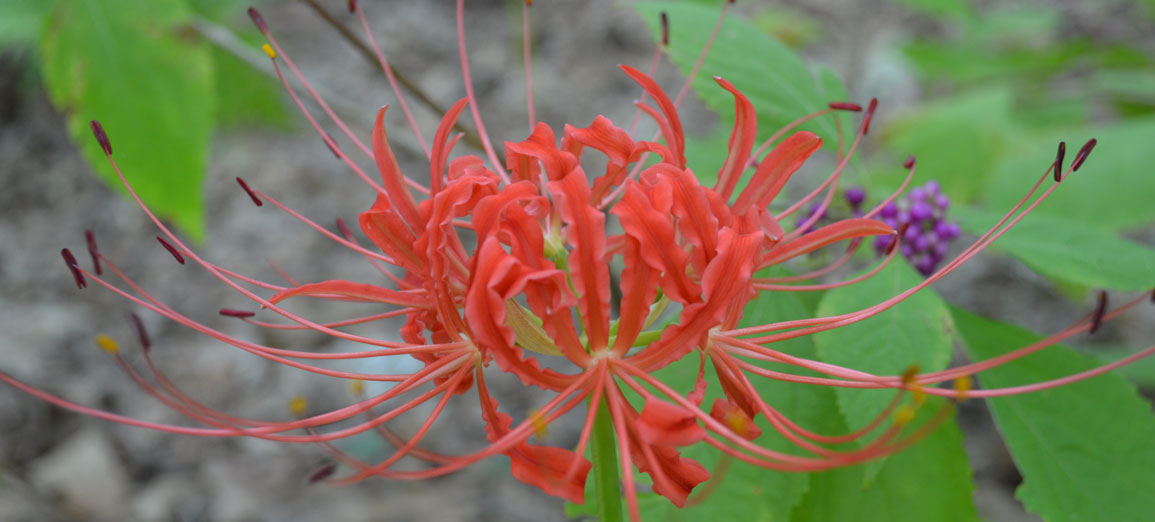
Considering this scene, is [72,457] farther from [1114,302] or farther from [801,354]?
[1114,302]

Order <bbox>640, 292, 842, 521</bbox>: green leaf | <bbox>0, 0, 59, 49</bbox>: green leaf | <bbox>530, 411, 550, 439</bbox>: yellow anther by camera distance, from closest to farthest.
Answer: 1. <bbox>530, 411, 550, 439</bbox>: yellow anther
2. <bbox>640, 292, 842, 521</bbox>: green leaf
3. <bbox>0, 0, 59, 49</bbox>: green leaf

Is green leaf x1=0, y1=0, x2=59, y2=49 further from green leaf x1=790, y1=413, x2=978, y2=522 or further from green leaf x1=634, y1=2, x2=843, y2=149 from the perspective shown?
green leaf x1=790, y1=413, x2=978, y2=522

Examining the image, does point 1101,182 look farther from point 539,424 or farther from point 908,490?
point 539,424

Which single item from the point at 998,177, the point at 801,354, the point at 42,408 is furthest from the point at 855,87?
the point at 42,408

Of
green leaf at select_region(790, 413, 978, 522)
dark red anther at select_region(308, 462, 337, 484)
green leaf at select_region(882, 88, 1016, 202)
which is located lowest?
green leaf at select_region(790, 413, 978, 522)

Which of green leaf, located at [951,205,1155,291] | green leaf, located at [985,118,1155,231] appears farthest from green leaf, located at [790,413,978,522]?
green leaf, located at [985,118,1155,231]

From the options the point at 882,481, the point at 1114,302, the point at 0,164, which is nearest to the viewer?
the point at 882,481
